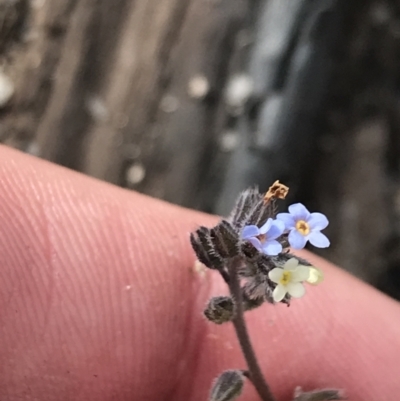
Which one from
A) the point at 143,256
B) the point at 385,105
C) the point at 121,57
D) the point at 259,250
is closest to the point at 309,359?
the point at 143,256

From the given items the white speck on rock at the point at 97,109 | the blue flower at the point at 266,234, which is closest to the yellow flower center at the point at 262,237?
the blue flower at the point at 266,234

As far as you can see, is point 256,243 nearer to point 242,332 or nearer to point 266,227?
point 266,227

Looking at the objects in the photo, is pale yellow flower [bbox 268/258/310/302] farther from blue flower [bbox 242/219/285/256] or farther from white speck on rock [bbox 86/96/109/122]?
white speck on rock [bbox 86/96/109/122]

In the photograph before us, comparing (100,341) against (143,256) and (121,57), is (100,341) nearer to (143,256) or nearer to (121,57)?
(143,256)

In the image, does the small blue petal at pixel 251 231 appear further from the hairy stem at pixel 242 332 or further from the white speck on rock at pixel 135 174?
the white speck on rock at pixel 135 174

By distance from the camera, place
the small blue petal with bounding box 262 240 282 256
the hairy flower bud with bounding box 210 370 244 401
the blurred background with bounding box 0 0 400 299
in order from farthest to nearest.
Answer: the blurred background with bounding box 0 0 400 299 → the hairy flower bud with bounding box 210 370 244 401 → the small blue petal with bounding box 262 240 282 256

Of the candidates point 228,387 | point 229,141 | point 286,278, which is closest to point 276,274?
point 286,278

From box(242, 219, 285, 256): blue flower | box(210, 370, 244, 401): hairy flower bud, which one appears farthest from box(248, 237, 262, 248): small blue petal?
box(210, 370, 244, 401): hairy flower bud
